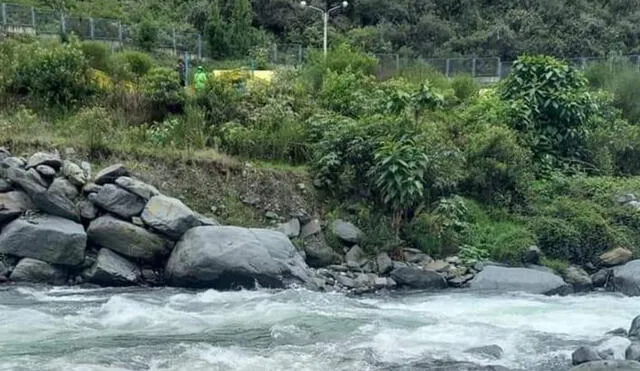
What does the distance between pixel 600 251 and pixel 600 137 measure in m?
5.08

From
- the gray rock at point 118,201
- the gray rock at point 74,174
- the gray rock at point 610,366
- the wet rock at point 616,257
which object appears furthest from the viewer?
the wet rock at point 616,257

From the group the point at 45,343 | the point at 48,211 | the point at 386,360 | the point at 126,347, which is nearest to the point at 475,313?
the point at 386,360

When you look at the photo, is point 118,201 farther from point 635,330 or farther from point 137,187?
point 635,330

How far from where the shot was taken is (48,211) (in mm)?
13367

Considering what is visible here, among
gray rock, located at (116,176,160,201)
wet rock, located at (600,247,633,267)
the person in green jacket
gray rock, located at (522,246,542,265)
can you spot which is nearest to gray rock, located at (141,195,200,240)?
gray rock, located at (116,176,160,201)

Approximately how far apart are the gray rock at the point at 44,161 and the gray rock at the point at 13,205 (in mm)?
607

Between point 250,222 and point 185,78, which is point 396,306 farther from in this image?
point 185,78

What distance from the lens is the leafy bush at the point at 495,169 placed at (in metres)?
16.8

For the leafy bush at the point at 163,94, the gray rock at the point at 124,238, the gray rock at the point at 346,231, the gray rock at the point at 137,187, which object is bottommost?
the gray rock at the point at 346,231

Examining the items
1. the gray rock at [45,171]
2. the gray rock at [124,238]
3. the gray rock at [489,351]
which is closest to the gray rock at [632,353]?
the gray rock at [489,351]

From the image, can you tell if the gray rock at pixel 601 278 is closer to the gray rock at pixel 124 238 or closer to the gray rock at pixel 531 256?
the gray rock at pixel 531 256

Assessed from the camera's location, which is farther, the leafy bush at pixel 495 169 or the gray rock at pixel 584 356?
the leafy bush at pixel 495 169

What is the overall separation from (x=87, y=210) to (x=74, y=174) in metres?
0.72

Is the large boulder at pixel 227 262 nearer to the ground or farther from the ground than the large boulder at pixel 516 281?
farther from the ground
